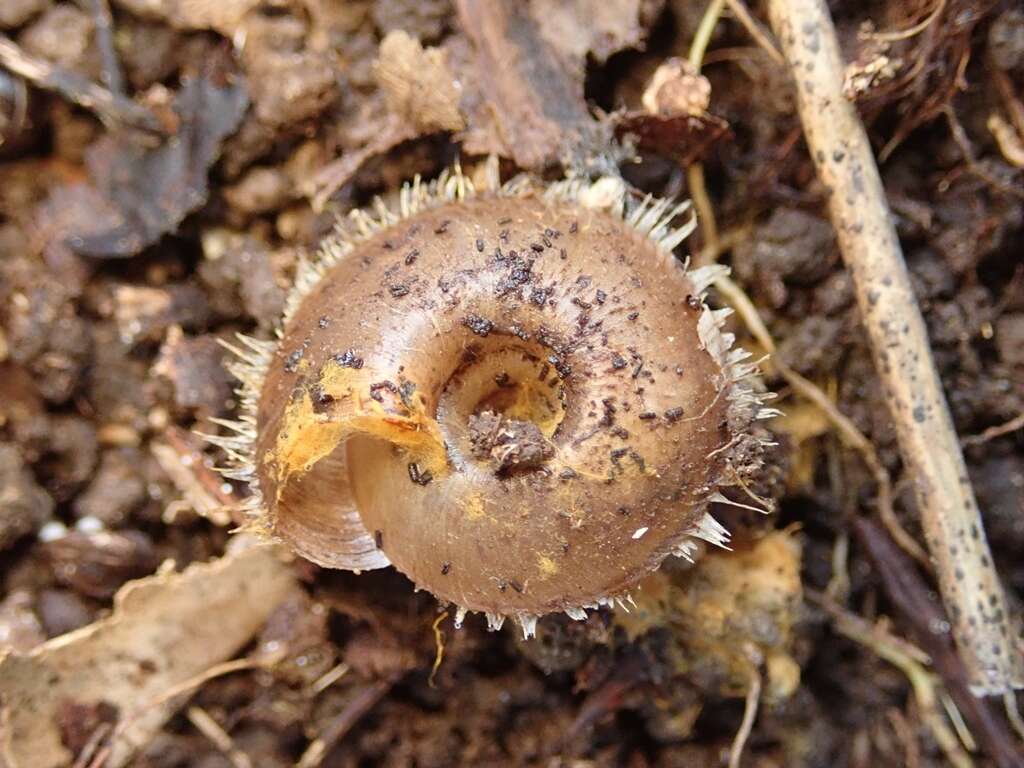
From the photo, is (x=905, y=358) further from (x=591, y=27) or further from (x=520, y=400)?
(x=591, y=27)

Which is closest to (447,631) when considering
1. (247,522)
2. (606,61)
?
(247,522)

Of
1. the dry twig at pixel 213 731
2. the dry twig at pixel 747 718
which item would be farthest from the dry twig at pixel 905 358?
the dry twig at pixel 213 731

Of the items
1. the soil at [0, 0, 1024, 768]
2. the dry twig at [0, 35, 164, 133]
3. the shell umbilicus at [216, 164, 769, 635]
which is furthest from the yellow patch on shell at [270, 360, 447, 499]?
the dry twig at [0, 35, 164, 133]

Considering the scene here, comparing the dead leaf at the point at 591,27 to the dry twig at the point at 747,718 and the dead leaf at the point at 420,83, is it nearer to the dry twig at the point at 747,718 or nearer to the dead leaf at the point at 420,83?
the dead leaf at the point at 420,83

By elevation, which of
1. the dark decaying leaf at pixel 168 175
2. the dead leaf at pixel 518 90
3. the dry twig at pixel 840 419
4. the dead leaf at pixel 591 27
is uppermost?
the dead leaf at pixel 591 27

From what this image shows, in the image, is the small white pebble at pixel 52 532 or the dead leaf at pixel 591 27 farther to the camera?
the small white pebble at pixel 52 532

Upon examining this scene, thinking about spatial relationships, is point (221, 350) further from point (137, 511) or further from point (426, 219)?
point (426, 219)

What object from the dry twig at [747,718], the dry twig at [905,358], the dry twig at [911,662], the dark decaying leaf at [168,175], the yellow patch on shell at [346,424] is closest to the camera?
the yellow patch on shell at [346,424]

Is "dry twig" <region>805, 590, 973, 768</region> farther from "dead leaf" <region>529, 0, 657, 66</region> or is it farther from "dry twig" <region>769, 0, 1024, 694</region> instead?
"dead leaf" <region>529, 0, 657, 66</region>
